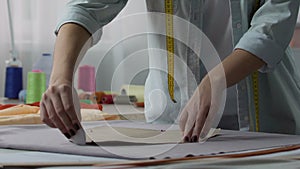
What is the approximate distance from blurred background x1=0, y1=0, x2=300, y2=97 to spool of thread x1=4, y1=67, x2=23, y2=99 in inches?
7.7

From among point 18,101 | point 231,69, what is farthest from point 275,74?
point 18,101

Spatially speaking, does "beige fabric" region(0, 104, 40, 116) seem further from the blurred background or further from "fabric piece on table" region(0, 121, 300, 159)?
the blurred background

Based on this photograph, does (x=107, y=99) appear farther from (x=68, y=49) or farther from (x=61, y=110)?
(x=61, y=110)

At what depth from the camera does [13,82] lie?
2.46m

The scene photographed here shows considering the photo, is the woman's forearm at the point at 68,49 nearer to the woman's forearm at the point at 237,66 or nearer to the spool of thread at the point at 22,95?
the woman's forearm at the point at 237,66

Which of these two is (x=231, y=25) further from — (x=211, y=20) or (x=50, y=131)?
(x=50, y=131)

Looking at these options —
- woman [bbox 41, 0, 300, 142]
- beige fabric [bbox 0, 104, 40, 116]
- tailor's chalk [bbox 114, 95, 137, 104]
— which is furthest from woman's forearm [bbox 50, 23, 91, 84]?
tailor's chalk [bbox 114, 95, 137, 104]

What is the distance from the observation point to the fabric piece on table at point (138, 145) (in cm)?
80

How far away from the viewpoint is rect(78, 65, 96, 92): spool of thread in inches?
101

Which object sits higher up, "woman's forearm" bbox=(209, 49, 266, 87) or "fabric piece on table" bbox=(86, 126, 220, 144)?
"woman's forearm" bbox=(209, 49, 266, 87)

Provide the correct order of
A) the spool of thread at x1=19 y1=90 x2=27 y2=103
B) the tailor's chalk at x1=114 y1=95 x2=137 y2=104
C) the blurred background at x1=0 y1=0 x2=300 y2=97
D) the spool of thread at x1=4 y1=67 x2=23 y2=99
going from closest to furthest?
the tailor's chalk at x1=114 y1=95 x2=137 y2=104 → the spool of thread at x1=19 y1=90 x2=27 y2=103 → the spool of thread at x1=4 y1=67 x2=23 y2=99 → the blurred background at x1=0 y1=0 x2=300 y2=97

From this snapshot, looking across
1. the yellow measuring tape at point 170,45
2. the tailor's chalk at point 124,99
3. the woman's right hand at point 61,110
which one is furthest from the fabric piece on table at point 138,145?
the tailor's chalk at point 124,99

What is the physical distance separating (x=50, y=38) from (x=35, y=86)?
557mm

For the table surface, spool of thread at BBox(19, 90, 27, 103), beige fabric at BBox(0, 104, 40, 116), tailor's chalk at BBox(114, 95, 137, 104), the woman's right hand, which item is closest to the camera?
the table surface
